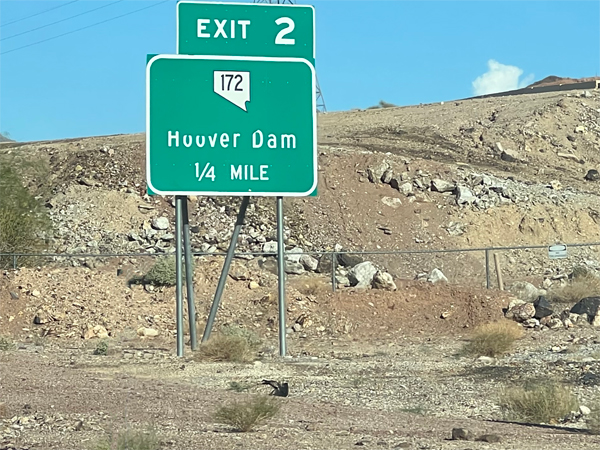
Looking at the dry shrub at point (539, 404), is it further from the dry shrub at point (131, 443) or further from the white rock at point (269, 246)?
the white rock at point (269, 246)

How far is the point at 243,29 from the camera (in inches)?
594

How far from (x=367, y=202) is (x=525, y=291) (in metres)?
9.47

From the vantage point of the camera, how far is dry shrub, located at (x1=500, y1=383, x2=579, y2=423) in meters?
10.8

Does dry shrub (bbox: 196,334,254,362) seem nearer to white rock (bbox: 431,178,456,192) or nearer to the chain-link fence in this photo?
the chain-link fence

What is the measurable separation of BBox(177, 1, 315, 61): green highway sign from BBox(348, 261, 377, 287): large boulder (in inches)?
480

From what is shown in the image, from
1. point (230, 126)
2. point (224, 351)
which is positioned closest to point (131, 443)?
point (230, 126)

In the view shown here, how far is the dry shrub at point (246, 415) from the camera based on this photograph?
9016 mm

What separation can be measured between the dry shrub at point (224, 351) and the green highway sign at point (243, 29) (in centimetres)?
463

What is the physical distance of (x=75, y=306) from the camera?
24.4 metres

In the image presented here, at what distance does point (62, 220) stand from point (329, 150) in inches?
430

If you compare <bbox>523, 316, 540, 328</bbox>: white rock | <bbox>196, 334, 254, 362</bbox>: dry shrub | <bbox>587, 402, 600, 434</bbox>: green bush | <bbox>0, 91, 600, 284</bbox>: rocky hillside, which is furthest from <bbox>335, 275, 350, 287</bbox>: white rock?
<bbox>587, 402, 600, 434</bbox>: green bush

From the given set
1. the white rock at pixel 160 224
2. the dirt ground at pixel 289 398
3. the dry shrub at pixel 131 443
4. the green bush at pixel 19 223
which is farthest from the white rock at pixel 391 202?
the dry shrub at pixel 131 443

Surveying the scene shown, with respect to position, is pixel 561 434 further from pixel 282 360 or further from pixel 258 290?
pixel 258 290

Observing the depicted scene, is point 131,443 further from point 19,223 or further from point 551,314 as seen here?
point 19,223
